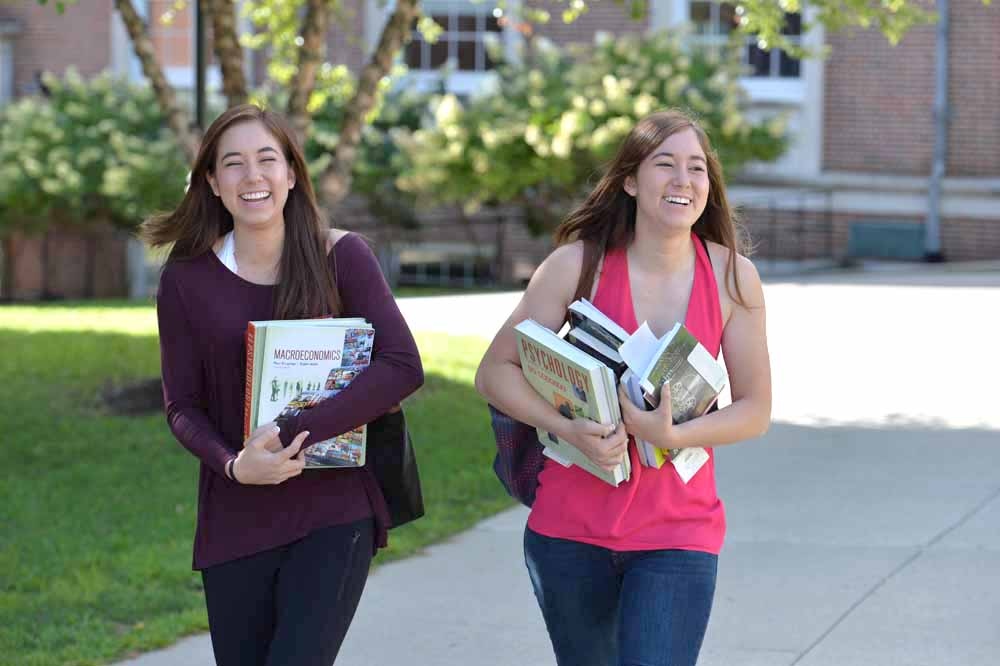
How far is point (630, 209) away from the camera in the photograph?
3828 millimetres

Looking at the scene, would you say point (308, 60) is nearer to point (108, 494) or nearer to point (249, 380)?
point (108, 494)

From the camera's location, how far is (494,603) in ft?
20.5

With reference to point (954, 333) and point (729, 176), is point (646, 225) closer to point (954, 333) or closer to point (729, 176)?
point (954, 333)

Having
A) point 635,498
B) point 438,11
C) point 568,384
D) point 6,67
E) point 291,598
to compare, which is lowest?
point 291,598

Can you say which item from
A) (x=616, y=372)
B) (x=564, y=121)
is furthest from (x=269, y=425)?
(x=564, y=121)

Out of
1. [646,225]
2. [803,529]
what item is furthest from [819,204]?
[646,225]

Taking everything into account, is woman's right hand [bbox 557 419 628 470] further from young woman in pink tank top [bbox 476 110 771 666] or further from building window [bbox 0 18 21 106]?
building window [bbox 0 18 21 106]

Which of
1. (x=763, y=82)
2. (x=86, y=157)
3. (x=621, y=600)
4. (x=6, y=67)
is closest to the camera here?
(x=621, y=600)

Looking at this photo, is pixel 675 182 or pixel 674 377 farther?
pixel 675 182

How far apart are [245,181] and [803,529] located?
4265 mm

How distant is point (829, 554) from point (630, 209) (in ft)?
11.3

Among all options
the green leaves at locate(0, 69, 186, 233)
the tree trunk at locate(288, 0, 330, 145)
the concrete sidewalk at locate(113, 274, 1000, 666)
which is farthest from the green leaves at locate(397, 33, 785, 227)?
the tree trunk at locate(288, 0, 330, 145)

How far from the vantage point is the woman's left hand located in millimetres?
3443

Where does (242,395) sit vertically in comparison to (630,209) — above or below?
below
